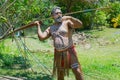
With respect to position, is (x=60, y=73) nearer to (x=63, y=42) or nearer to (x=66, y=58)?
(x=66, y=58)

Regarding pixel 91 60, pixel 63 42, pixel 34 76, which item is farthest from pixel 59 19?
pixel 91 60

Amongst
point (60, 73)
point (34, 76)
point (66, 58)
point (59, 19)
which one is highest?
point (59, 19)

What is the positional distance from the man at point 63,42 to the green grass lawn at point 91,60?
6.24ft

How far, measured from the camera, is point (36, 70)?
8.30m

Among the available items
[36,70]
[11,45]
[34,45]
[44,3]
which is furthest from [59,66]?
[34,45]

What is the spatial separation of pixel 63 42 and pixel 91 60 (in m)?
5.63

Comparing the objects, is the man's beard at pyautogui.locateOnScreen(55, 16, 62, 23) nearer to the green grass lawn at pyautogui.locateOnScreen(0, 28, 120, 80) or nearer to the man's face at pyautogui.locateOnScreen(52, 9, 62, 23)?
the man's face at pyautogui.locateOnScreen(52, 9, 62, 23)

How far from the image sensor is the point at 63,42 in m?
4.82

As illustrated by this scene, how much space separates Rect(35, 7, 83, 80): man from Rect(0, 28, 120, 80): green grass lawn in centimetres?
190

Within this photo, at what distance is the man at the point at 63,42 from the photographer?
4.84 meters

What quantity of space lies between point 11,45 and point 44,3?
13.2 ft

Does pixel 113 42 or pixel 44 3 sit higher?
pixel 44 3

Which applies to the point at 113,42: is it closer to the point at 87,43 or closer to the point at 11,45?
the point at 87,43

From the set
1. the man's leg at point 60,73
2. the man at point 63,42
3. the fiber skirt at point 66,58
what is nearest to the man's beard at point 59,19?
the man at point 63,42
